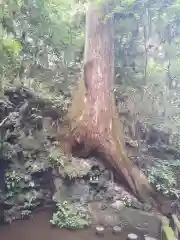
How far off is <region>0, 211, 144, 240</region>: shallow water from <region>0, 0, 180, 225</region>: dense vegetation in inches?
18.1

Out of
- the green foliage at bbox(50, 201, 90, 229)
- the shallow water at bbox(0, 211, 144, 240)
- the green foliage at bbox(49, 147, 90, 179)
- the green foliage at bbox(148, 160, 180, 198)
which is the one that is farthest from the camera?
the green foliage at bbox(49, 147, 90, 179)

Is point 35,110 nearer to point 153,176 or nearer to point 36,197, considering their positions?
point 36,197

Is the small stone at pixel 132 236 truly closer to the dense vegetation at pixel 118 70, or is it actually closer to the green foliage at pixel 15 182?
the dense vegetation at pixel 118 70

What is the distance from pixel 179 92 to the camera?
9.56m

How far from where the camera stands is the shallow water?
16.9 feet

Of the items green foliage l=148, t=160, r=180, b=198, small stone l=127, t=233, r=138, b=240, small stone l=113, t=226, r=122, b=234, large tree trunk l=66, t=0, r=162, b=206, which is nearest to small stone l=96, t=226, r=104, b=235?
small stone l=113, t=226, r=122, b=234

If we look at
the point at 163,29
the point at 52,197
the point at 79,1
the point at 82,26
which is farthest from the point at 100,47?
the point at 52,197

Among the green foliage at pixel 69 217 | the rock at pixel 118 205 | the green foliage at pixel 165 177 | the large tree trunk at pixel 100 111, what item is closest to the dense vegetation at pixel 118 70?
the green foliage at pixel 165 177

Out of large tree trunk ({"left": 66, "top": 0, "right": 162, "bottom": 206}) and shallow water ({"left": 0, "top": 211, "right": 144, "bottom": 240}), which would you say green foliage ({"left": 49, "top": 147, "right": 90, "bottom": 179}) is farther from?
shallow water ({"left": 0, "top": 211, "right": 144, "bottom": 240})

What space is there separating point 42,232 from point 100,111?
305 cm

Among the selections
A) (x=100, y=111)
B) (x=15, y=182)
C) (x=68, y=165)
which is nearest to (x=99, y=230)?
(x=68, y=165)

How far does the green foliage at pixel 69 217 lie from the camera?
558 centimetres

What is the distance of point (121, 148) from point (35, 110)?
7.61 ft

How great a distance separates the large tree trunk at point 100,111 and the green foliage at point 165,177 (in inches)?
8.0
